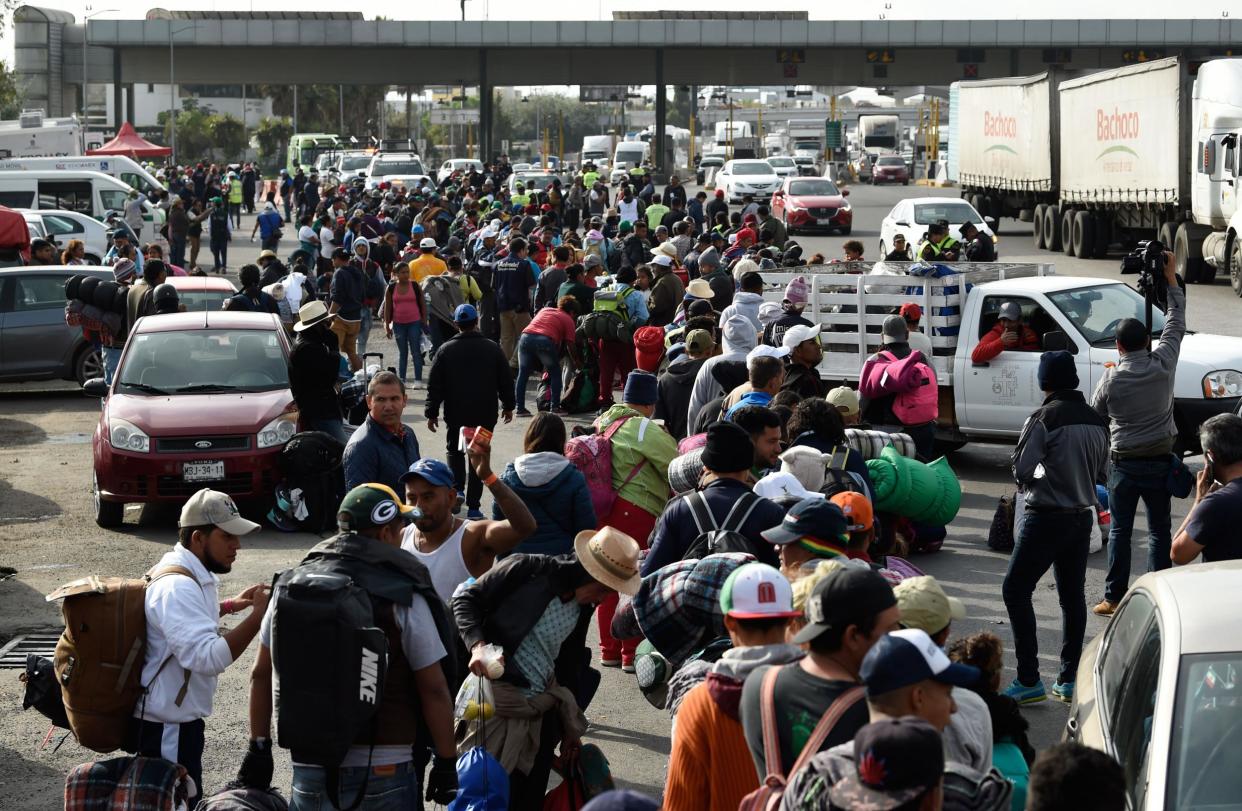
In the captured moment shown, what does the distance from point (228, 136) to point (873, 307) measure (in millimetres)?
94405

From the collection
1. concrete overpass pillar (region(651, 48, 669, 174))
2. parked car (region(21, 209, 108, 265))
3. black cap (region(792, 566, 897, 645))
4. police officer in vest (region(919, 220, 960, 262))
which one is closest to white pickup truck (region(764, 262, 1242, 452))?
police officer in vest (region(919, 220, 960, 262))

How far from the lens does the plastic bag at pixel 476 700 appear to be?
19.3 feet

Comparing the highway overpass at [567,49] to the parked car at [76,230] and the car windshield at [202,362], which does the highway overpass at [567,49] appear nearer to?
the parked car at [76,230]

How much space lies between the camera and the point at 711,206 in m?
34.5

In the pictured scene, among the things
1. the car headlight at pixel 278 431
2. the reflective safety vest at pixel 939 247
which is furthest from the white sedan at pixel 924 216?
the car headlight at pixel 278 431

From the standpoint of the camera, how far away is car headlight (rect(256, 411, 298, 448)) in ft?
42.3

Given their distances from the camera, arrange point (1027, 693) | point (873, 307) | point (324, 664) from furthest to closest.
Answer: point (873, 307), point (1027, 693), point (324, 664)

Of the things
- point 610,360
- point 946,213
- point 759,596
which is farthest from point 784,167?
point 759,596

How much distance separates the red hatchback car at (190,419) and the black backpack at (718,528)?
→ 22.1 ft

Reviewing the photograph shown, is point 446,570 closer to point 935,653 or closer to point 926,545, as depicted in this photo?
point 935,653

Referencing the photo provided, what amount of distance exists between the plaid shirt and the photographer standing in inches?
241

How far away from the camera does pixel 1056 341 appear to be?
43.7ft

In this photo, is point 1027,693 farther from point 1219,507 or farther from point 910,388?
point 910,388

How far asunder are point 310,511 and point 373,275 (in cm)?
851
